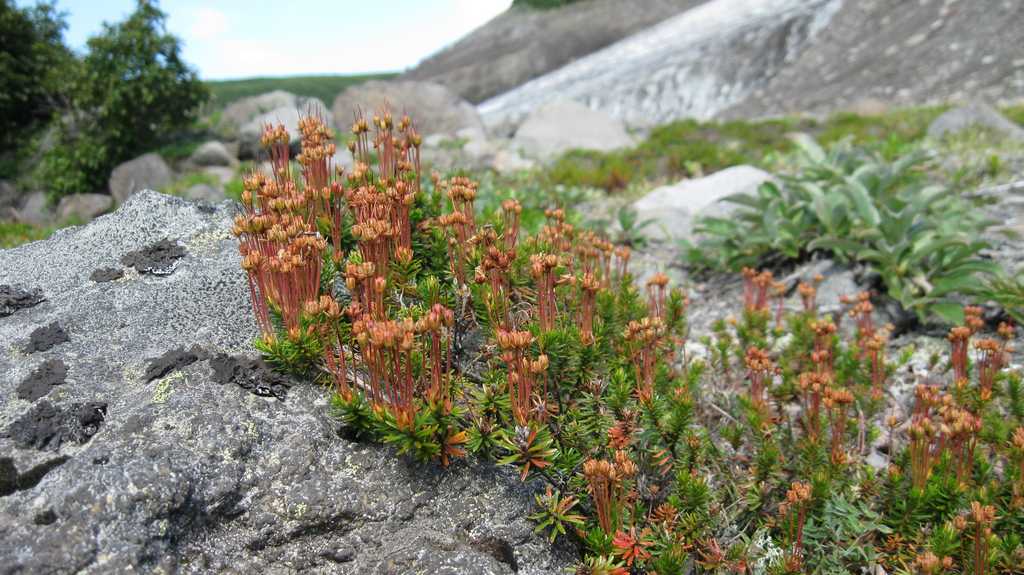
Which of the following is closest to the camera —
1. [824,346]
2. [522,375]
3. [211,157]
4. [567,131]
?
[522,375]

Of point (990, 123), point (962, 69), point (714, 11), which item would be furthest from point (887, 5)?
point (990, 123)

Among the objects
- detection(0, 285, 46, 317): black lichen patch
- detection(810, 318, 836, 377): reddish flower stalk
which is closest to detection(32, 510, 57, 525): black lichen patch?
detection(0, 285, 46, 317): black lichen patch

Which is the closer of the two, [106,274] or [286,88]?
[106,274]

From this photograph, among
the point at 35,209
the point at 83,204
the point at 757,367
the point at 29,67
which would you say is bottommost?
the point at 35,209

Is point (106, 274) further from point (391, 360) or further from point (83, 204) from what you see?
point (83, 204)

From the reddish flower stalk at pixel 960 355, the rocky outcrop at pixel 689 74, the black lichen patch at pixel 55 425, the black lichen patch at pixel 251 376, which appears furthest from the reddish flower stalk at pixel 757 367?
the rocky outcrop at pixel 689 74

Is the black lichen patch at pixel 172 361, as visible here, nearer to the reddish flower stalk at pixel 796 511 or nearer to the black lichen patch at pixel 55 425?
the black lichen patch at pixel 55 425

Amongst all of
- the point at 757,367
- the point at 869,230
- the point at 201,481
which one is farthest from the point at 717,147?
the point at 201,481
